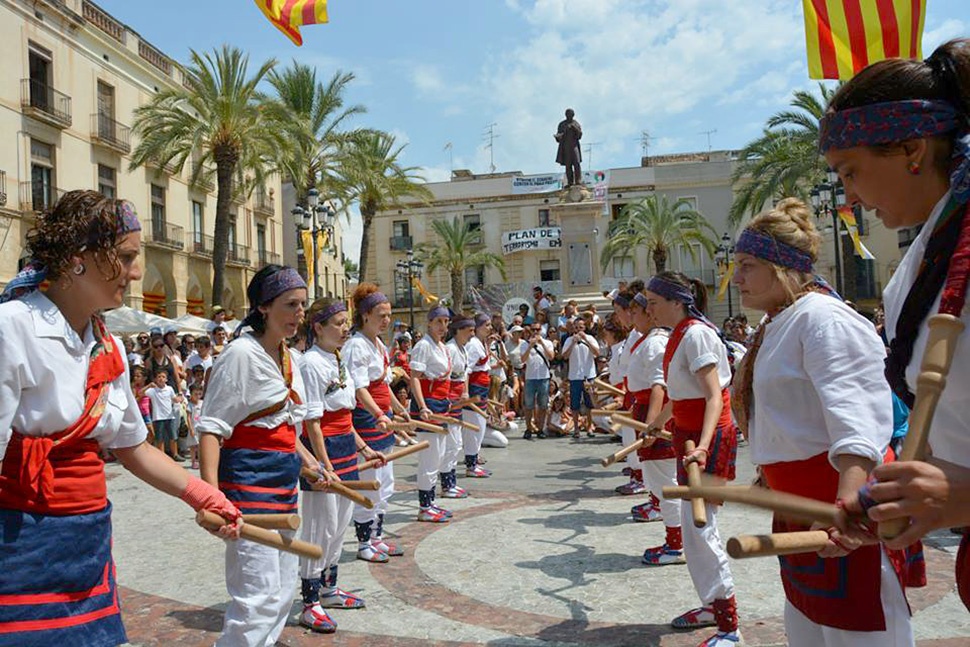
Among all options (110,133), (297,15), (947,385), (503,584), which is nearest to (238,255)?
(110,133)

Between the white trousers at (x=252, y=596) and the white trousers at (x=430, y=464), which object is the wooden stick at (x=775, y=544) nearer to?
the white trousers at (x=252, y=596)

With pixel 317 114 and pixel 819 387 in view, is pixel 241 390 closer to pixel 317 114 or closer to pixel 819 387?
pixel 819 387

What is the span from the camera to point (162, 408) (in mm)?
13117

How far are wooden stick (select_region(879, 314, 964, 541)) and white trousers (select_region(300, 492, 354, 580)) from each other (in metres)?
4.47

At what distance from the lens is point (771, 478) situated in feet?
9.28

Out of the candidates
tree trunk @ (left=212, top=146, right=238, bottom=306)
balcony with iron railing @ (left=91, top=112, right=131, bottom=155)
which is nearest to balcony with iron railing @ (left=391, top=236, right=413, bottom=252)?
balcony with iron railing @ (left=91, top=112, right=131, bottom=155)

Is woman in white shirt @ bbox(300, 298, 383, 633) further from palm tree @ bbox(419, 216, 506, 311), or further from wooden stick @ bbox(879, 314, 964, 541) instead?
palm tree @ bbox(419, 216, 506, 311)

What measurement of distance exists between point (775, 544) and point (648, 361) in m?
5.59

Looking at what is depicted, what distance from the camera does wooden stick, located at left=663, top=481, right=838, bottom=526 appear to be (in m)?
1.57

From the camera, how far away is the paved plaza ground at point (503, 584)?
15.6 feet

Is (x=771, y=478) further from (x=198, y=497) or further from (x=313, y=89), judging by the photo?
(x=313, y=89)

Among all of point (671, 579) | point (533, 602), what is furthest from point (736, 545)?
point (671, 579)

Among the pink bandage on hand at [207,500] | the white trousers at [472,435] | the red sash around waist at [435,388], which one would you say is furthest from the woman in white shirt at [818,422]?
the white trousers at [472,435]

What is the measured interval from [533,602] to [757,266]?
3.23 m
